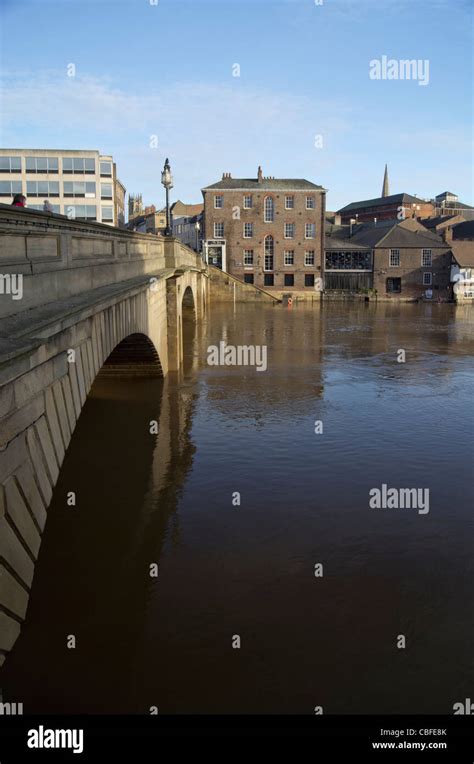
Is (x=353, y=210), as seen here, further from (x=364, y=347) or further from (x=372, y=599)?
(x=372, y=599)

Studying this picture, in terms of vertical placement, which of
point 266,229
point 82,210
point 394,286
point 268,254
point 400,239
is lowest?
point 394,286

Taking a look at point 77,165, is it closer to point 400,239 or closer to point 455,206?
point 400,239

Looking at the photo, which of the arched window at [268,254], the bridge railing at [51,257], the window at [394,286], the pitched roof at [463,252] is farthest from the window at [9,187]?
the bridge railing at [51,257]

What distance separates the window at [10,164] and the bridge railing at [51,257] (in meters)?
52.8

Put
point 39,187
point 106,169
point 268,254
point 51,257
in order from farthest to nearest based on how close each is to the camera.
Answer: point 268,254 < point 106,169 < point 39,187 < point 51,257

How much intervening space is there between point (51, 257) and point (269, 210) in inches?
2540

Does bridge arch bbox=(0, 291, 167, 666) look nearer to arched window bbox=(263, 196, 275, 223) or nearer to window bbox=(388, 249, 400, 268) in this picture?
arched window bbox=(263, 196, 275, 223)

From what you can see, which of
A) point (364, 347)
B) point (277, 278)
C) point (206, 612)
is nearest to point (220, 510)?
point (206, 612)

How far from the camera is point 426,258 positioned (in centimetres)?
7331

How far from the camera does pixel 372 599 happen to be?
9547 millimetres

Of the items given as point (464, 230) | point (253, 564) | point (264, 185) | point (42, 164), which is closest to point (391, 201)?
point (464, 230)

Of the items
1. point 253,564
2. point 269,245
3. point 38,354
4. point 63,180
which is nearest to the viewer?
point 38,354

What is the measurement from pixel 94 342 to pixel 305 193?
2495 inches

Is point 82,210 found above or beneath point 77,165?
beneath
